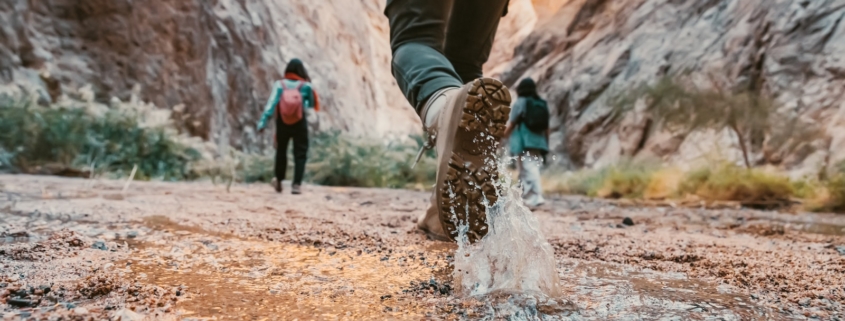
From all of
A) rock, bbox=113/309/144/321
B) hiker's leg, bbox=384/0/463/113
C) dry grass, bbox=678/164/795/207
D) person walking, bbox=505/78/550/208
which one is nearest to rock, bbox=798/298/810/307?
hiker's leg, bbox=384/0/463/113

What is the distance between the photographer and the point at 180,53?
8.91m

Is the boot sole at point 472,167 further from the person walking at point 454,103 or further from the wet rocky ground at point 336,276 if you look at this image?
the wet rocky ground at point 336,276

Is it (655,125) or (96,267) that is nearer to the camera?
(96,267)

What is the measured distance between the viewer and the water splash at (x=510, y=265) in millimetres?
792

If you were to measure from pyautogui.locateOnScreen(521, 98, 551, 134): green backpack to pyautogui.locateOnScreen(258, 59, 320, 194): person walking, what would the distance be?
171cm

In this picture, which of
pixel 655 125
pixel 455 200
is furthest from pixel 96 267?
pixel 655 125

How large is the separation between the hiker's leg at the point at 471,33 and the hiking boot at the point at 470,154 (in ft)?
1.53

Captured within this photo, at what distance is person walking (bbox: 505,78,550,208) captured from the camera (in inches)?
178

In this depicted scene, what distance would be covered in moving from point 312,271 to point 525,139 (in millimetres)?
3737

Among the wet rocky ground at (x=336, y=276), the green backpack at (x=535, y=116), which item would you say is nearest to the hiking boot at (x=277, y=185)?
the green backpack at (x=535, y=116)

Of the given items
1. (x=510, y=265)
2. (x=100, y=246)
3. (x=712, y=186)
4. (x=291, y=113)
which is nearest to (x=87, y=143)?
(x=291, y=113)

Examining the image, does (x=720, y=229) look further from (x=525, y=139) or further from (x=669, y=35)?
(x=669, y=35)

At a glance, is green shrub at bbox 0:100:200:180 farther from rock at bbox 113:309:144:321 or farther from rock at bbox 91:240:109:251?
rock at bbox 113:309:144:321

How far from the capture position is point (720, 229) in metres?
2.53
